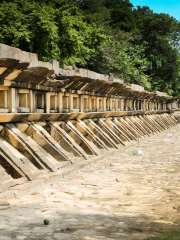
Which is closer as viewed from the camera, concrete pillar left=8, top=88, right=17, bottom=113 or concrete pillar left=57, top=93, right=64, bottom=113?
concrete pillar left=8, top=88, right=17, bottom=113

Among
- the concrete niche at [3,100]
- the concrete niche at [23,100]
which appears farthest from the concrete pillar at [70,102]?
the concrete niche at [3,100]

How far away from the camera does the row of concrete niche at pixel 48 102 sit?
282 inches

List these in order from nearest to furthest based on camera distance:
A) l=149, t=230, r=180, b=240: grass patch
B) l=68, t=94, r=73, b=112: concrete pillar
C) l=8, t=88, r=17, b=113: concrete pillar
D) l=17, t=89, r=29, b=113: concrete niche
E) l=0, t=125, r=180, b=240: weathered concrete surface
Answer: l=149, t=230, r=180, b=240: grass patch < l=0, t=125, r=180, b=240: weathered concrete surface < l=8, t=88, r=17, b=113: concrete pillar < l=17, t=89, r=29, b=113: concrete niche < l=68, t=94, r=73, b=112: concrete pillar

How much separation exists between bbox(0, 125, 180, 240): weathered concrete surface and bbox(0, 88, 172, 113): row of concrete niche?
2049 millimetres

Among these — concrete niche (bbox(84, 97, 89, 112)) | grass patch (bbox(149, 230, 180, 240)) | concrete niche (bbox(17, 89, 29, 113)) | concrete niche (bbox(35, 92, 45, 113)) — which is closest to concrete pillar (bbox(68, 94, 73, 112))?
concrete niche (bbox(84, 97, 89, 112))

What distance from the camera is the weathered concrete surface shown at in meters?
3.72

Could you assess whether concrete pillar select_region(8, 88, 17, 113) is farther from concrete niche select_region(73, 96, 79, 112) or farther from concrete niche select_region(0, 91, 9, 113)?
concrete niche select_region(73, 96, 79, 112)

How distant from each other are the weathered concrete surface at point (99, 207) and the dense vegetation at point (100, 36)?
11466mm

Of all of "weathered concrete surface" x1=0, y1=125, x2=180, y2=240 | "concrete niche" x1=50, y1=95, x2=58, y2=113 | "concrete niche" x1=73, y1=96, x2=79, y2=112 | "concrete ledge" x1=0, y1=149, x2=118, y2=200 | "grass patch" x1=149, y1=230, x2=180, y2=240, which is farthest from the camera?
"concrete niche" x1=73, y1=96, x2=79, y2=112

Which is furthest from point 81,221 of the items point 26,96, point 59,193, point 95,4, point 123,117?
point 95,4

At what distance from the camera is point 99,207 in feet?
15.6

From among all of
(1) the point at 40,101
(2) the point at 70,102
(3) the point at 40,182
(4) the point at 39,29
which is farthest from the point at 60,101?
(4) the point at 39,29

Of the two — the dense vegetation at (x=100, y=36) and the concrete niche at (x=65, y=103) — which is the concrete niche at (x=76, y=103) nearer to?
the concrete niche at (x=65, y=103)

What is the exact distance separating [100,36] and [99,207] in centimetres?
1928
